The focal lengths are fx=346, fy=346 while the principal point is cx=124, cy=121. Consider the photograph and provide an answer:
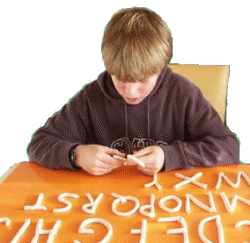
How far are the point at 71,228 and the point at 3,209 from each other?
236 mm

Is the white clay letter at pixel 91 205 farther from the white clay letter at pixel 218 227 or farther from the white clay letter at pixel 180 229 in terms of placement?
the white clay letter at pixel 218 227

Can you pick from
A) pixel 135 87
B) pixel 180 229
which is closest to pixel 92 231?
pixel 180 229

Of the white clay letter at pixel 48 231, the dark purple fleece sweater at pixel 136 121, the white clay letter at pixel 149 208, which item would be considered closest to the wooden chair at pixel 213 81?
the dark purple fleece sweater at pixel 136 121

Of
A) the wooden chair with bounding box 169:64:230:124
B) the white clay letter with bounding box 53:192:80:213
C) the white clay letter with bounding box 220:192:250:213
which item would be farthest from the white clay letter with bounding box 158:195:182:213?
the wooden chair with bounding box 169:64:230:124

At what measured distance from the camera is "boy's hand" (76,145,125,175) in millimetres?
1160

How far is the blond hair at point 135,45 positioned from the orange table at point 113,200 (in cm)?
35

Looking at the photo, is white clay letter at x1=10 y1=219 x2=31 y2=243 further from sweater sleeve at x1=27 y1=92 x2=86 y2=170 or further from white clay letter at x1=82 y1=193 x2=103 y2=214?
sweater sleeve at x1=27 y1=92 x2=86 y2=170

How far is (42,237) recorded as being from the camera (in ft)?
2.95

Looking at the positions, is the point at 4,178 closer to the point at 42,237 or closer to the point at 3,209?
the point at 3,209

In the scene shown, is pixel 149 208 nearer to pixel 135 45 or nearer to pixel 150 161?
pixel 150 161

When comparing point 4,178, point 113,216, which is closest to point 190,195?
point 113,216

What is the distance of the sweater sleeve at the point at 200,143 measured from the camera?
121 centimetres

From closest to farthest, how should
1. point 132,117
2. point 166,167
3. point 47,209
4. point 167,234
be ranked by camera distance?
point 167,234, point 47,209, point 166,167, point 132,117

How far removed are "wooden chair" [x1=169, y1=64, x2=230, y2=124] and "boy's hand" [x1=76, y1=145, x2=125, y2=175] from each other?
2.26 ft
